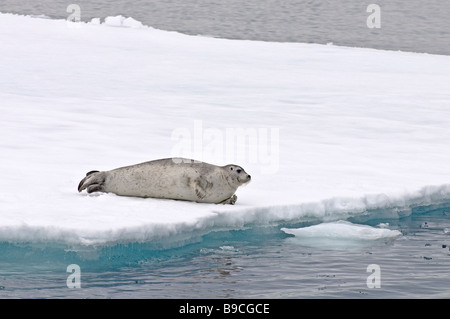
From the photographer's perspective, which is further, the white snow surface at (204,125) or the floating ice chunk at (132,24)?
the floating ice chunk at (132,24)

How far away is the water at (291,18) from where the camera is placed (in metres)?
28.3

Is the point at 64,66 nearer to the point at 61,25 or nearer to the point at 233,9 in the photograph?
the point at 61,25

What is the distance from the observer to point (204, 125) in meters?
11.2

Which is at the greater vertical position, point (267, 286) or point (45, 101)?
point (45, 101)

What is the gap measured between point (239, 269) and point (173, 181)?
1.56 metres

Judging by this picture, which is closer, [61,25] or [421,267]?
[421,267]

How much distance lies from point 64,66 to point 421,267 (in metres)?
10.8
